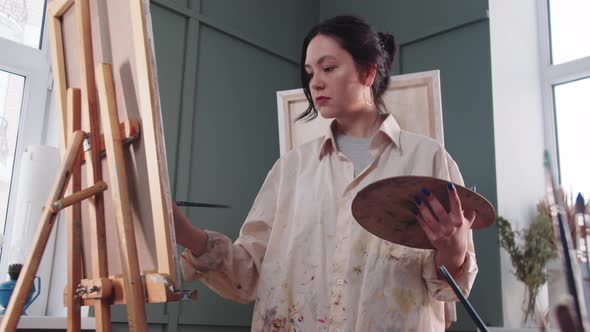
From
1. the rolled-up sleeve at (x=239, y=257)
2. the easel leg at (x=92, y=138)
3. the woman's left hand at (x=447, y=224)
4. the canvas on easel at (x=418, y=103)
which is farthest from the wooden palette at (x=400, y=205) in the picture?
the canvas on easel at (x=418, y=103)

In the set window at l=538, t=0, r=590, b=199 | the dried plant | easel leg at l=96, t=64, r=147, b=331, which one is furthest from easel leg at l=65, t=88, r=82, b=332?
window at l=538, t=0, r=590, b=199

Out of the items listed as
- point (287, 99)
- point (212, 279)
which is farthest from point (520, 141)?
point (212, 279)

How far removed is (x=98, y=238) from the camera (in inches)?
43.6

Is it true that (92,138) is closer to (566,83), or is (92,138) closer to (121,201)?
(121,201)

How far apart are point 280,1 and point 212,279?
2.05 m

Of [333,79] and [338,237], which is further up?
[333,79]

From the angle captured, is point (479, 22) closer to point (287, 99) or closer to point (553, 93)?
point (553, 93)

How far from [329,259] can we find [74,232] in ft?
1.73

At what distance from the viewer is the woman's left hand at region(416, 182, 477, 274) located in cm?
91

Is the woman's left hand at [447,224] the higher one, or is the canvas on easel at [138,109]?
the canvas on easel at [138,109]

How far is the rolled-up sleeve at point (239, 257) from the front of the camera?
3.92ft

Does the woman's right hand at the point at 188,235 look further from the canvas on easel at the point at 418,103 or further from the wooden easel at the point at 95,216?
the canvas on easel at the point at 418,103

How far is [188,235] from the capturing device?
1147mm

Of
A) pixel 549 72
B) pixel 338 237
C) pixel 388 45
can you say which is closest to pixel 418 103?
pixel 388 45
